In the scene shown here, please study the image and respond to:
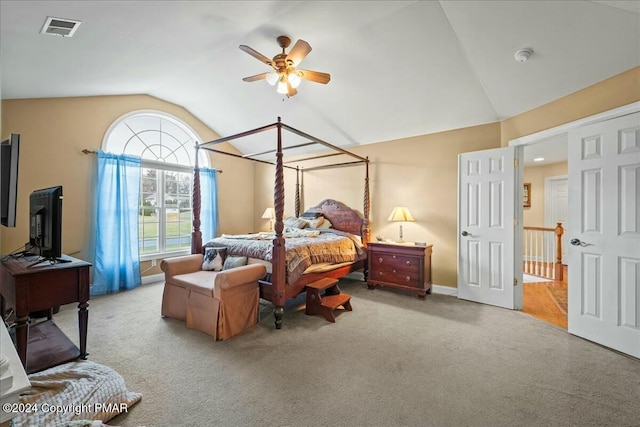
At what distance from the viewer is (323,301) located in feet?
10.5

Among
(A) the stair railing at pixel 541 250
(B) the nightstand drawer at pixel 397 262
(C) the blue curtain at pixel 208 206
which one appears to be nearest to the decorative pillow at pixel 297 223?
(B) the nightstand drawer at pixel 397 262

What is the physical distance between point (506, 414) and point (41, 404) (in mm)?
2735

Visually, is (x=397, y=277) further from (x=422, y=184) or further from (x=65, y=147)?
(x=65, y=147)

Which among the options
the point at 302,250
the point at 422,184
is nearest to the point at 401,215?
the point at 422,184

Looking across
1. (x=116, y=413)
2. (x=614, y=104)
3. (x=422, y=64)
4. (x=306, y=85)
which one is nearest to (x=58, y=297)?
(x=116, y=413)

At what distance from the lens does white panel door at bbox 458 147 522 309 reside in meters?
3.41

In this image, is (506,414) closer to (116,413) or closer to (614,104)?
(116,413)

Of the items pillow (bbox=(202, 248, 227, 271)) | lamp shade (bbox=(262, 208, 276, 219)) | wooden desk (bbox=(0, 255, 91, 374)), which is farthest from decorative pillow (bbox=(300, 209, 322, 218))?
wooden desk (bbox=(0, 255, 91, 374))

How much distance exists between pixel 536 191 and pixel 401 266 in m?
5.30

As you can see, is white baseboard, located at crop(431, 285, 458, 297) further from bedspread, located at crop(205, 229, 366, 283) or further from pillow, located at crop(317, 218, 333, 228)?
pillow, located at crop(317, 218, 333, 228)

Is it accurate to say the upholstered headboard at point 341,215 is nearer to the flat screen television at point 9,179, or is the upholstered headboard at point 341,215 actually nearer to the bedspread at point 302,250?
the bedspread at point 302,250

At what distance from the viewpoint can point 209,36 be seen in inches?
116

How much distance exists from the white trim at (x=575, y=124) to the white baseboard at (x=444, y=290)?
2203 mm

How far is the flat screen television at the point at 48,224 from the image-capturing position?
6.92 feet
